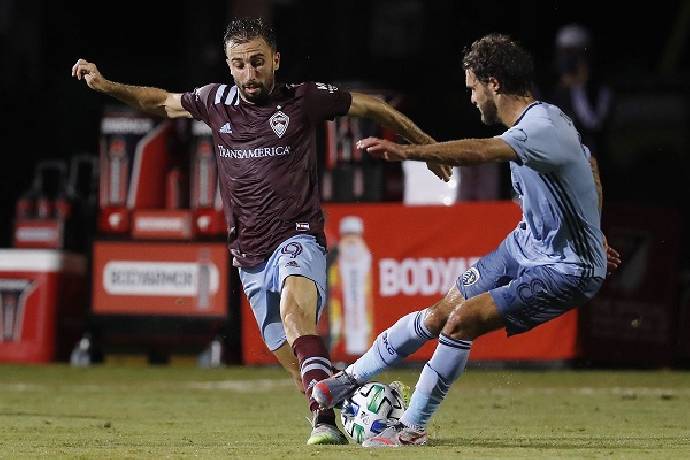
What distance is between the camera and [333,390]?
8.78 metres

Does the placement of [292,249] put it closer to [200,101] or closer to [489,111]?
[200,101]


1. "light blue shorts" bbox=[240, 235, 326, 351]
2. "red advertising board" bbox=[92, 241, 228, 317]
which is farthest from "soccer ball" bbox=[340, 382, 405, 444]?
"red advertising board" bbox=[92, 241, 228, 317]

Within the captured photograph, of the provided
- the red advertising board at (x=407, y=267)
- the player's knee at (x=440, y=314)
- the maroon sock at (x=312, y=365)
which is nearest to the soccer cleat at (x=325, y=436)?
the maroon sock at (x=312, y=365)

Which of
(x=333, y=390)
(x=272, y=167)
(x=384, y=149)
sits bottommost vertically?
(x=333, y=390)

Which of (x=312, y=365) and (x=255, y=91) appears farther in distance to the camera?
(x=255, y=91)

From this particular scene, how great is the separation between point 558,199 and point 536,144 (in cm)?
39

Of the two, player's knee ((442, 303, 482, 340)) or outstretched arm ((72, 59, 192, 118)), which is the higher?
outstretched arm ((72, 59, 192, 118))

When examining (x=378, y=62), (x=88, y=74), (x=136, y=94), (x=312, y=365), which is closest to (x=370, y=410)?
(x=312, y=365)

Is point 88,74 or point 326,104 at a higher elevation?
point 88,74

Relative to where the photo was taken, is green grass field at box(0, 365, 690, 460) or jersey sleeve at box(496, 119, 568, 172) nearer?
jersey sleeve at box(496, 119, 568, 172)

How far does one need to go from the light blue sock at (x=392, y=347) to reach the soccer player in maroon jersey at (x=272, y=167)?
0.35 meters

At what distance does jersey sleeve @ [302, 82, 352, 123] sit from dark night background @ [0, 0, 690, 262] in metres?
10.8

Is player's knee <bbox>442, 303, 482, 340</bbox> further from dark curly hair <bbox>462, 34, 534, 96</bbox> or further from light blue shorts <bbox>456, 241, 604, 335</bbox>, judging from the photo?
dark curly hair <bbox>462, 34, 534, 96</bbox>

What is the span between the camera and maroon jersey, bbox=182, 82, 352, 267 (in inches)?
367
